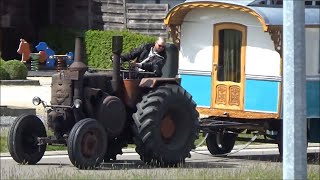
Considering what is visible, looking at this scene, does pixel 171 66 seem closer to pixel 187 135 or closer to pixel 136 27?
pixel 187 135

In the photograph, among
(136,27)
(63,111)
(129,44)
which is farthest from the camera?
(136,27)

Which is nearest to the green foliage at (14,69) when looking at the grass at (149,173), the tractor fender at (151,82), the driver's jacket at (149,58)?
the driver's jacket at (149,58)

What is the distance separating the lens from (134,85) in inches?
615

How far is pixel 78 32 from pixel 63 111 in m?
21.4

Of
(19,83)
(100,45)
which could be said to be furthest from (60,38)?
(19,83)

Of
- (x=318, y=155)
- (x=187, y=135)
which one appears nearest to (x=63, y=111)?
(x=187, y=135)

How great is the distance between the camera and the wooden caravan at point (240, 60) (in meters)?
17.1

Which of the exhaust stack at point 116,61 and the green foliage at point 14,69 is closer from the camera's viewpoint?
the exhaust stack at point 116,61

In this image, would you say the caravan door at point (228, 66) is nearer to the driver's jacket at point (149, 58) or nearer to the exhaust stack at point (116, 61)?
the driver's jacket at point (149, 58)

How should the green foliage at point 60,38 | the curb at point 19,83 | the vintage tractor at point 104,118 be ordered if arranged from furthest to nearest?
the green foliage at point 60,38
the curb at point 19,83
the vintage tractor at point 104,118

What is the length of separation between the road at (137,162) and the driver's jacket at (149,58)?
147 centimetres

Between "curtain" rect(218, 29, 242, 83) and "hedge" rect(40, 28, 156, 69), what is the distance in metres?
14.0

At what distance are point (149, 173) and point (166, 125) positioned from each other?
2255 mm

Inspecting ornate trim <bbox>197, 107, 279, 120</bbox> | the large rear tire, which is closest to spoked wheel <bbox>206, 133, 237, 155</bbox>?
ornate trim <bbox>197, 107, 279, 120</bbox>
